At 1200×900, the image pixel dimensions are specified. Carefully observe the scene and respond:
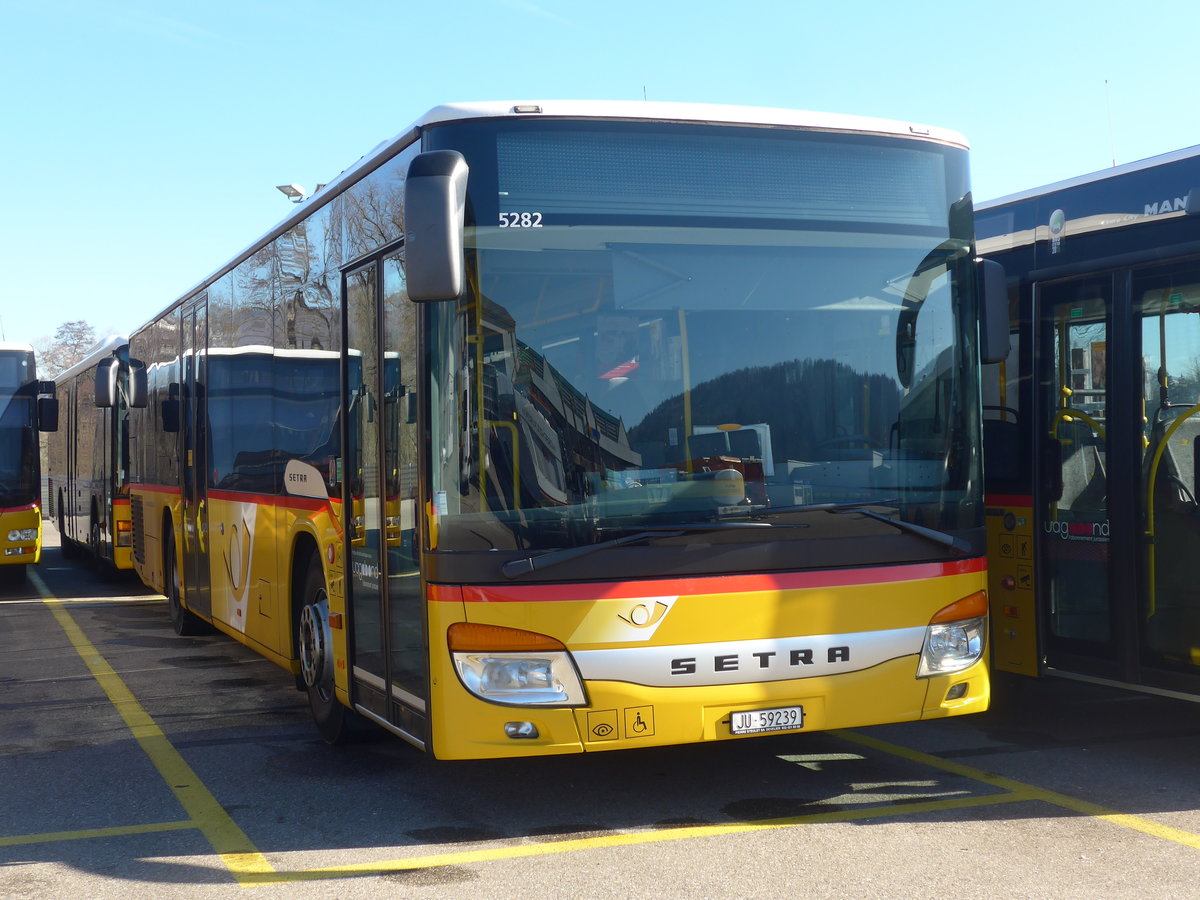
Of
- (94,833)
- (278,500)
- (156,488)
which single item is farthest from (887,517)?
(156,488)

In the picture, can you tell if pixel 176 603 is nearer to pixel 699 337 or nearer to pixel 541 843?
pixel 541 843

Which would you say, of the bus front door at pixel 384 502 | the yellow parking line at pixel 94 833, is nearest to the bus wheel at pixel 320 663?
the bus front door at pixel 384 502

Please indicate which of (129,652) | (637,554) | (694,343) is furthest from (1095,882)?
(129,652)

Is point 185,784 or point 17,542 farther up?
point 17,542

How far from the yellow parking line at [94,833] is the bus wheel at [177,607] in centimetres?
667

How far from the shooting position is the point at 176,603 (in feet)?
42.3

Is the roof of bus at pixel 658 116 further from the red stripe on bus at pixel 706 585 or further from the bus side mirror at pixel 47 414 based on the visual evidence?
the bus side mirror at pixel 47 414

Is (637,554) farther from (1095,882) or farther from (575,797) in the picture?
(1095,882)

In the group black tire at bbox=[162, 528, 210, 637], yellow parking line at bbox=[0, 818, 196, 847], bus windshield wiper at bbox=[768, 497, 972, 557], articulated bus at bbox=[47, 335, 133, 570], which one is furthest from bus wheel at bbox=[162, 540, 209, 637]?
bus windshield wiper at bbox=[768, 497, 972, 557]

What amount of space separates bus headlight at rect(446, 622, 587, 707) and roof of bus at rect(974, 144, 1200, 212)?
156 inches

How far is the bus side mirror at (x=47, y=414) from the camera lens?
1675cm

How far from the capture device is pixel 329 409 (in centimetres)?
729

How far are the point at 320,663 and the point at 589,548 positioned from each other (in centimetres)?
272

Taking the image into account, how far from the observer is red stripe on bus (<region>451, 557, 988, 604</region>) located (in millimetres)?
5387
